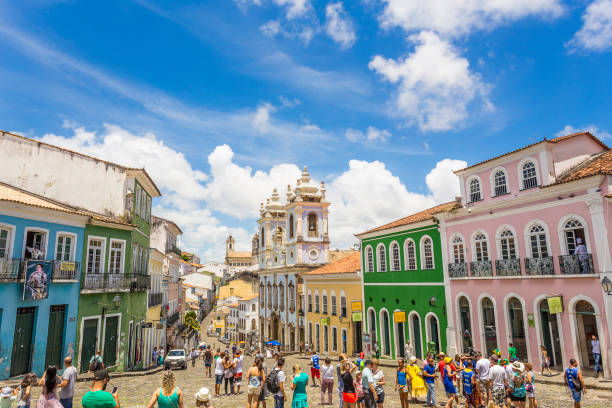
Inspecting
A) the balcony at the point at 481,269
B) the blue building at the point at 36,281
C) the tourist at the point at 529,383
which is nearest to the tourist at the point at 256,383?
the tourist at the point at 529,383

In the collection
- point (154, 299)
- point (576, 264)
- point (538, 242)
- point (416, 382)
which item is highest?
point (538, 242)

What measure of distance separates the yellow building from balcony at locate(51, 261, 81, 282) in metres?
17.2

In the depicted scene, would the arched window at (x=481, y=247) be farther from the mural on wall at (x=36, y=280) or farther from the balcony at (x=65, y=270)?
the mural on wall at (x=36, y=280)

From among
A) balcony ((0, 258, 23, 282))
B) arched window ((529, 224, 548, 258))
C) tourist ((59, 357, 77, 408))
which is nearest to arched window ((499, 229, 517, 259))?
arched window ((529, 224, 548, 258))

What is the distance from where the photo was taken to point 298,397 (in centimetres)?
959

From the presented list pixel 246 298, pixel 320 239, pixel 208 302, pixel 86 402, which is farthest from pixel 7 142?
pixel 208 302

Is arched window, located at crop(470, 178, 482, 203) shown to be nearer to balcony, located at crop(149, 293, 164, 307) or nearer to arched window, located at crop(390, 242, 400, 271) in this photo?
arched window, located at crop(390, 242, 400, 271)

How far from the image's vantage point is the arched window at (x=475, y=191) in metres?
20.9

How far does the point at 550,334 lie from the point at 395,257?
10.2 meters

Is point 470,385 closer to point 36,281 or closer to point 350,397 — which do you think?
point 350,397

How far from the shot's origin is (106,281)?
66.3 ft

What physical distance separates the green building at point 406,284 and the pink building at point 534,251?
39.4 inches

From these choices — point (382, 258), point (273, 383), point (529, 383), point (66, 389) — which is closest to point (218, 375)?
point (273, 383)

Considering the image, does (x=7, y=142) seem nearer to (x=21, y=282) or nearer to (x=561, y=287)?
(x=21, y=282)
